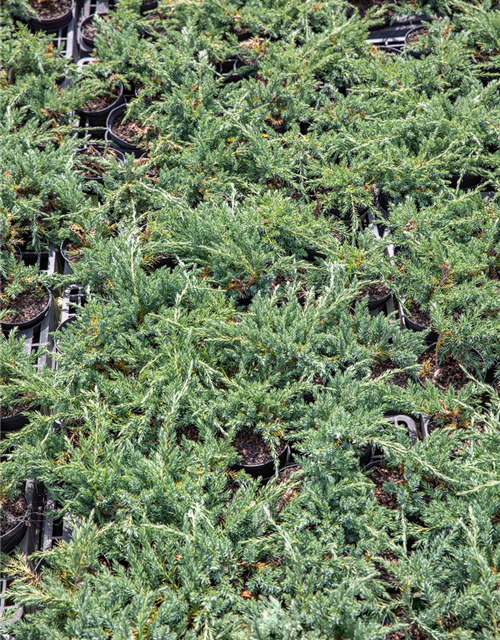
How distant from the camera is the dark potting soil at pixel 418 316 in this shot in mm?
3041

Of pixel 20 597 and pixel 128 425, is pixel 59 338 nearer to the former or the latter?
pixel 128 425

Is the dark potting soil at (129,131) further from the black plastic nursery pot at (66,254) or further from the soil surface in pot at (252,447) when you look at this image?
the soil surface in pot at (252,447)

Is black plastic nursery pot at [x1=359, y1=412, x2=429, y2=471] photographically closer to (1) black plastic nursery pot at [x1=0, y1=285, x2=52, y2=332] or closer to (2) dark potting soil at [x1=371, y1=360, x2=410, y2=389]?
(2) dark potting soil at [x1=371, y1=360, x2=410, y2=389]

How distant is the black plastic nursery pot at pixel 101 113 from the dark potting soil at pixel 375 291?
1.72 meters

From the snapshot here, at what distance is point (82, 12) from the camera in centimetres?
437

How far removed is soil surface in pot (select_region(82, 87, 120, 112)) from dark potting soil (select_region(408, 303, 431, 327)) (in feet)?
6.57

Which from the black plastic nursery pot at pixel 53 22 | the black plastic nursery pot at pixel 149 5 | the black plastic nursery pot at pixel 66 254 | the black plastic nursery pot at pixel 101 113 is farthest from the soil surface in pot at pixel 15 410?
the black plastic nursery pot at pixel 149 5

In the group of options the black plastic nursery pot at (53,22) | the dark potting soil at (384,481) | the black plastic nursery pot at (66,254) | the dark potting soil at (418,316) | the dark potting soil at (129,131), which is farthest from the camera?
the black plastic nursery pot at (53,22)

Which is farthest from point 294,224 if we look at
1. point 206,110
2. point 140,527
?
point 140,527

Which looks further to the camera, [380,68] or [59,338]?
[380,68]

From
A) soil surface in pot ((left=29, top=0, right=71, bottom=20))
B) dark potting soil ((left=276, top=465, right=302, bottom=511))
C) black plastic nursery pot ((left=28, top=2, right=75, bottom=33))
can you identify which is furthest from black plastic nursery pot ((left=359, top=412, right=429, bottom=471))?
soil surface in pot ((left=29, top=0, right=71, bottom=20))

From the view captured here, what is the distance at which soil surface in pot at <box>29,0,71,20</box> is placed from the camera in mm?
4336

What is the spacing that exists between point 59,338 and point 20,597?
1025mm

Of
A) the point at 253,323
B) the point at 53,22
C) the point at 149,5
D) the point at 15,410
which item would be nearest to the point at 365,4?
the point at 149,5
